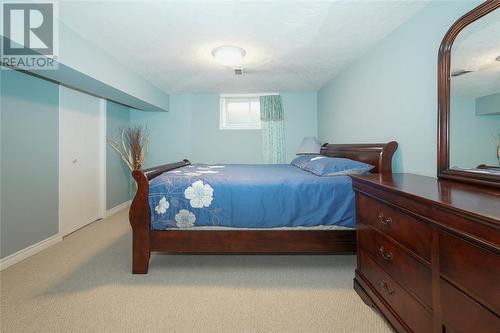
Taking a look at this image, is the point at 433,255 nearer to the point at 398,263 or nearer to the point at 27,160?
the point at 398,263

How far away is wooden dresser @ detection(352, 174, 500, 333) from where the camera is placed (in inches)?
29.7

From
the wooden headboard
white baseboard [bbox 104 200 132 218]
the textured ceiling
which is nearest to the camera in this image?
the textured ceiling

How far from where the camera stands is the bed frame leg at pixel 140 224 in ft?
6.30

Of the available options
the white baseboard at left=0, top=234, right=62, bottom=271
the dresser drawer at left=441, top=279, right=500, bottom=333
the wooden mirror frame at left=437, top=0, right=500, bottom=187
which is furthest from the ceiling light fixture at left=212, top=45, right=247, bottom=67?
the white baseboard at left=0, top=234, right=62, bottom=271

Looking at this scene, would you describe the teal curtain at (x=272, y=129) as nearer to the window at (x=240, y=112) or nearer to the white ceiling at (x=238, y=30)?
the window at (x=240, y=112)

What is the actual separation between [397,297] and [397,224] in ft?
1.32

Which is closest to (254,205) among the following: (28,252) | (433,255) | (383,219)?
(383,219)

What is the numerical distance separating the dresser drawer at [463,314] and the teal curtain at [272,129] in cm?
361

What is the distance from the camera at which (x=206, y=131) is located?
452 cm

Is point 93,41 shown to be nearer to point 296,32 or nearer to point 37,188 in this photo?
point 37,188

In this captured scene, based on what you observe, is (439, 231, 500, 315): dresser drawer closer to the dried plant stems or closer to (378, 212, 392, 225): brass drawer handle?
(378, 212, 392, 225): brass drawer handle

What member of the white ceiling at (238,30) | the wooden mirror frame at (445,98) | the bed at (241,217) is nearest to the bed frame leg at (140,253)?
the bed at (241,217)

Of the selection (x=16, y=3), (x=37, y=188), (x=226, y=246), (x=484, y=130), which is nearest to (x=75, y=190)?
(x=37, y=188)

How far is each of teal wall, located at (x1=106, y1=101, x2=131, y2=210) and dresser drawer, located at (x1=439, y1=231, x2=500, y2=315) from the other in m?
4.11
